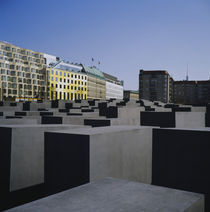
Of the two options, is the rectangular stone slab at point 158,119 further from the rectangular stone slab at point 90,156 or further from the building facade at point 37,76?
the building facade at point 37,76

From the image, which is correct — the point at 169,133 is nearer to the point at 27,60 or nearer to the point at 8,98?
the point at 8,98

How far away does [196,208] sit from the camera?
284 centimetres

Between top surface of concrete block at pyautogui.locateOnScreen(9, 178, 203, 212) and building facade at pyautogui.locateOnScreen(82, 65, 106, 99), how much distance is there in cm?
7930

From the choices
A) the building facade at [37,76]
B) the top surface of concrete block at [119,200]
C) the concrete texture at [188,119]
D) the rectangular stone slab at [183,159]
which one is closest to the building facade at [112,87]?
the building facade at [37,76]

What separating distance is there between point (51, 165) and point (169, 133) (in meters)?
2.51

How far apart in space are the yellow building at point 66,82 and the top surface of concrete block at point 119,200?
6762 centimetres

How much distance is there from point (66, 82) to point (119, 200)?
71.7m

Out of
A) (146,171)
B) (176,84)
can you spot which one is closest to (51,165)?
(146,171)

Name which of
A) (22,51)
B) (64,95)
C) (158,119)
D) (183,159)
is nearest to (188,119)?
(158,119)

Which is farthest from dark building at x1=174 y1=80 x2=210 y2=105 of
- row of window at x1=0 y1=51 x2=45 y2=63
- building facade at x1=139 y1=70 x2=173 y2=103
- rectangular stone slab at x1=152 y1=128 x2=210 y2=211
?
rectangular stone slab at x1=152 y1=128 x2=210 y2=211

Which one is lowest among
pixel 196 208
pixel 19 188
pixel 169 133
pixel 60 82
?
pixel 19 188

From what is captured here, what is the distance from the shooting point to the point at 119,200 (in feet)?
9.14

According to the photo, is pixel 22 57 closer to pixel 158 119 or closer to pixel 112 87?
pixel 112 87

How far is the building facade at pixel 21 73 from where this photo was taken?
61.2 metres
